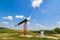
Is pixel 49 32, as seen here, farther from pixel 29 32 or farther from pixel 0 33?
pixel 0 33

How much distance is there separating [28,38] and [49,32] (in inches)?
150

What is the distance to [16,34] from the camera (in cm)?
3130

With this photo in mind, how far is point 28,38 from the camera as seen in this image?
28922 millimetres

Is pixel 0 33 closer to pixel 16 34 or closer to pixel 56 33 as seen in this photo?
pixel 16 34

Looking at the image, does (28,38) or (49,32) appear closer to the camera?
(28,38)

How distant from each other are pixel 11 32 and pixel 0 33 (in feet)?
5.15

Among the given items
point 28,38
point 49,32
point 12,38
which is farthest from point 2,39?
point 49,32

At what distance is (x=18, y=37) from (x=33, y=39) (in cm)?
233

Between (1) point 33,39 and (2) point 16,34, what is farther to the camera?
(2) point 16,34

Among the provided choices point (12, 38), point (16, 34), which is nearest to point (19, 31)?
point (16, 34)

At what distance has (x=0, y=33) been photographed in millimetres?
32281

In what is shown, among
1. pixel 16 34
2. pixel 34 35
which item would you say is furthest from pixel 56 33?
pixel 16 34

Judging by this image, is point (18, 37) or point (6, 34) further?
point (6, 34)

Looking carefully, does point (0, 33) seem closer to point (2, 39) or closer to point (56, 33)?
point (2, 39)
